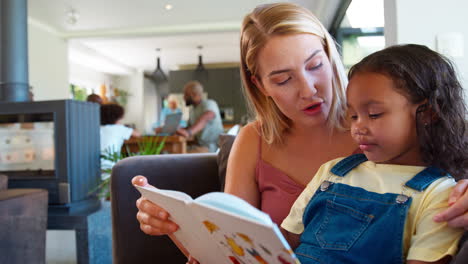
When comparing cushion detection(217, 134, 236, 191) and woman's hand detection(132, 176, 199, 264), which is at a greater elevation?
cushion detection(217, 134, 236, 191)

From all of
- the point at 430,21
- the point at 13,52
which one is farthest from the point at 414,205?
the point at 13,52

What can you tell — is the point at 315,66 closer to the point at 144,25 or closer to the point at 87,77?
the point at 144,25

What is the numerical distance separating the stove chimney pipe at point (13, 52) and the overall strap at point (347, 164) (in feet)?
9.34

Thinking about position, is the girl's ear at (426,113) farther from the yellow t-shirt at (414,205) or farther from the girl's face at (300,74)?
the girl's face at (300,74)

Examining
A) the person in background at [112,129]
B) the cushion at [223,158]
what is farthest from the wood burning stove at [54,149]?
the cushion at [223,158]

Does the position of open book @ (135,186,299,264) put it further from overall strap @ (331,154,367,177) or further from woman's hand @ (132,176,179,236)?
overall strap @ (331,154,367,177)

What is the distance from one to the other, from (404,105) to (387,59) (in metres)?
0.10

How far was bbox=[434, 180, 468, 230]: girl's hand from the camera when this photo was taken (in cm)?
63

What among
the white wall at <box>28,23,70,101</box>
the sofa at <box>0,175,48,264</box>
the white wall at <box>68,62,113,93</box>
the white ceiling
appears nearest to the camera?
the sofa at <box>0,175,48,264</box>

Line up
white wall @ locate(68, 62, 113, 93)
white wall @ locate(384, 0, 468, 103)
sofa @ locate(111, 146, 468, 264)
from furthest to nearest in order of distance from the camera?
white wall @ locate(68, 62, 113, 93)
white wall @ locate(384, 0, 468, 103)
sofa @ locate(111, 146, 468, 264)

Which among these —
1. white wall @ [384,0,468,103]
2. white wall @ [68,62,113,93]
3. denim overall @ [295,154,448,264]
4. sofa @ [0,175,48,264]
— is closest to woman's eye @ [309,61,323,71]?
denim overall @ [295,154,448,264]

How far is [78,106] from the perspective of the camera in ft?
9.09

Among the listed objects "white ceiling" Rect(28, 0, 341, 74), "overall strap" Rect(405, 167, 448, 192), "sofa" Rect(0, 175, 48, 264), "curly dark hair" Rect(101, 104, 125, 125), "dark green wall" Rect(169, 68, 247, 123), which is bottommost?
"sofa" Rect(0, 175, 48, 264)

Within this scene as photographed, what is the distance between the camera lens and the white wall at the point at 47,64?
595 centimetres
